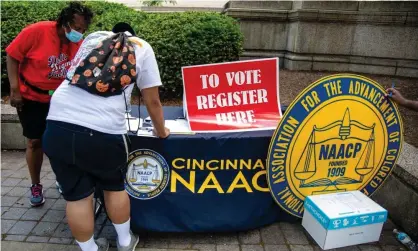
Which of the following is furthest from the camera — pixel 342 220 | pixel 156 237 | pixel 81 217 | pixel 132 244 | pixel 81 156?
pixel 156 237

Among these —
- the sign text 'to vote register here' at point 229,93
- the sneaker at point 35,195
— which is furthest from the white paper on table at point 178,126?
the sneaker at point 35,195

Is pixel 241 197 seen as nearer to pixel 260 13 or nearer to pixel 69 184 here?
pixel 69 184

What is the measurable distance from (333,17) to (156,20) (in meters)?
3.78

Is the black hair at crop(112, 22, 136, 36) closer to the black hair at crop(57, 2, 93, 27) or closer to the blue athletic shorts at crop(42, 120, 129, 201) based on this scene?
the black hair at crop(57, 2, 93, 27)

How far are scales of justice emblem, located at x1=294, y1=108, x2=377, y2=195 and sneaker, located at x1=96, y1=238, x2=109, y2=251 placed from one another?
5.04 ft

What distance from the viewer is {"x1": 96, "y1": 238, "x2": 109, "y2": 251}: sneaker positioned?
2.45m

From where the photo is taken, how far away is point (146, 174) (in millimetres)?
2467

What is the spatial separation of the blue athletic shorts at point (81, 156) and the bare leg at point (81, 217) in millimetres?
47

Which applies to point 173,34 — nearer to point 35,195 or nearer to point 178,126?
point 178,126

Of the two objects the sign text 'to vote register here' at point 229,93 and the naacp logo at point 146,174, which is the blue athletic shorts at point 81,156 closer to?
the naacp logo at point 146,174

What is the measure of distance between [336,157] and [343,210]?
43cm

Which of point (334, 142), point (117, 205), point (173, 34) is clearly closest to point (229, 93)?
point (334, 142)

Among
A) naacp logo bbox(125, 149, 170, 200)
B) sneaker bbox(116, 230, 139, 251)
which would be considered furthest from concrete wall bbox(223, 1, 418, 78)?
sneaker bbox(116, 230, 139, 251)

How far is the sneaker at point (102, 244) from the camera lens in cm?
245
